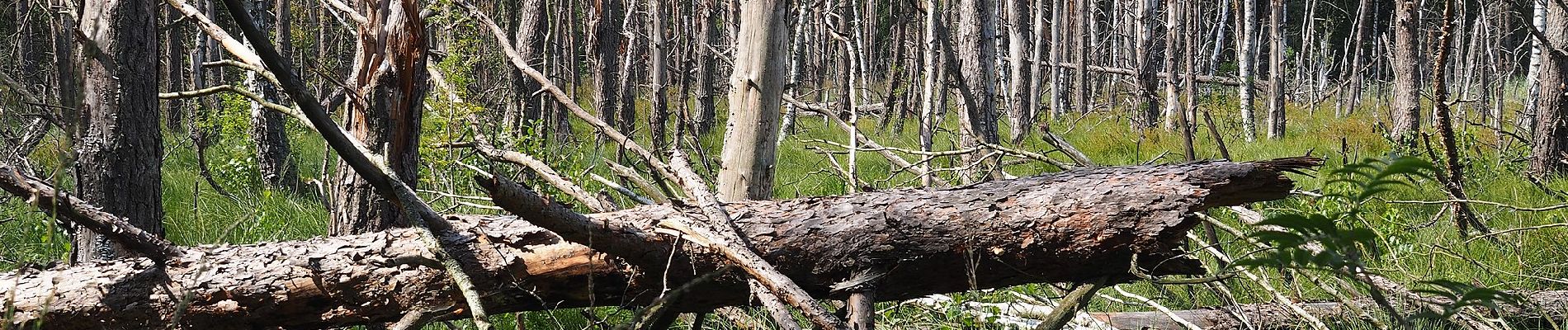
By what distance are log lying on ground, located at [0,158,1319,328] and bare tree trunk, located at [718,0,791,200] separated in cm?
67

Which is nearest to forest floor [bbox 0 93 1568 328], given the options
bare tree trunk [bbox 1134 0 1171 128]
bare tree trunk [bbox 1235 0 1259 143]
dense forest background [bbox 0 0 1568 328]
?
dense forest background [bbox 0 0 1568 328]

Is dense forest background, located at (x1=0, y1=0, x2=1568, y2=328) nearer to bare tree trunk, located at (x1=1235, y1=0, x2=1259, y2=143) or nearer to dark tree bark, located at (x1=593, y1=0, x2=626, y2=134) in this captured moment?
dark tree bark, located at (x1=593, y1=0, x2=626, y2=134)

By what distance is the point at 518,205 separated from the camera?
1.72 meters

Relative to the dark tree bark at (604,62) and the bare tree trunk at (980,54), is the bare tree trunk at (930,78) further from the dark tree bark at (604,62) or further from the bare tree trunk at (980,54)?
the dark tree bark at (604,62)

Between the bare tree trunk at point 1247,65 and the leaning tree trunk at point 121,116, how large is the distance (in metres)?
9.58

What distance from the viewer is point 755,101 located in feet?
9.69

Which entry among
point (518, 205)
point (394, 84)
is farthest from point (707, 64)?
point (518, 205)

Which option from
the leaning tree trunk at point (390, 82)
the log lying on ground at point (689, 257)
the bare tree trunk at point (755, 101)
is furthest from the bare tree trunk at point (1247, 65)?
the leaning tree trunk at point (390, 82)

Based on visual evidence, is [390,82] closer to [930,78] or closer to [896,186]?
[896,186]

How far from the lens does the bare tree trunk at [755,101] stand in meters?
2.92

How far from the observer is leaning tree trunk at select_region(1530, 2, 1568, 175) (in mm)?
5512

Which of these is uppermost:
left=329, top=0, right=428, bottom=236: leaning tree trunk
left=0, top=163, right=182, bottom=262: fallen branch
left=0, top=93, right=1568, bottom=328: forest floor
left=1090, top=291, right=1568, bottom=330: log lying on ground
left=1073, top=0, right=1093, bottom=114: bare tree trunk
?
left=1073, top=0, right=1093, bottom=114: bare tree trunk

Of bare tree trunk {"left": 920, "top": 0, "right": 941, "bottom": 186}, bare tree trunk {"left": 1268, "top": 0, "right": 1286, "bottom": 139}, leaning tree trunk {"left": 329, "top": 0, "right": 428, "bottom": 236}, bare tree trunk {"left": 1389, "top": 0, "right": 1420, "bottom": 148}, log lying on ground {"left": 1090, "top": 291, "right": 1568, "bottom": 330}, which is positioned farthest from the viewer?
bare tree trunk {"left": 1268, "top": 0, "right": 1286, "bottom": 139}

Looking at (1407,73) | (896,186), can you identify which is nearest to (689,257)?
(896,186)
